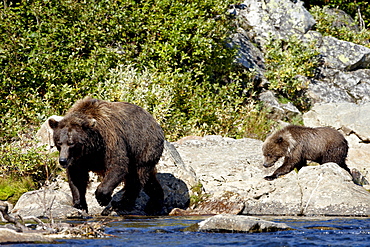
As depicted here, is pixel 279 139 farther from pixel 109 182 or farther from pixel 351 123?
pixel 109 182

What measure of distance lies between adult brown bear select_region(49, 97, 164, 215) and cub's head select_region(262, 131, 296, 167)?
2.83m

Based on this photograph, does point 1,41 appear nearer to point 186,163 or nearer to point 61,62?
point 61,62

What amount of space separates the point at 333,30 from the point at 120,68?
10610 mm

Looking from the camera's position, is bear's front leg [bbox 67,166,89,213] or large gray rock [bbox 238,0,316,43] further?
large gray rock [bbox 238,0,316,43]

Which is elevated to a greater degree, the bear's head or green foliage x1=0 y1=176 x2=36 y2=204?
the bear's head

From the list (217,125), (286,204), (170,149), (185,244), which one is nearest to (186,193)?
(170,149)

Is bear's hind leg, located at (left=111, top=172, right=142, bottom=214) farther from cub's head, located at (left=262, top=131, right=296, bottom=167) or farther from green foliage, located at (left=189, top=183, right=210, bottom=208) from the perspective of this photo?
cub's head, located at (left=262, top=131, right=296, bottom=167)

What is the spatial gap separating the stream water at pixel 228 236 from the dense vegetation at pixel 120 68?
397cm

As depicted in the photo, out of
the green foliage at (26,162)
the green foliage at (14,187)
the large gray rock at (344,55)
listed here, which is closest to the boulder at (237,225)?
the green foliage at (26,162)

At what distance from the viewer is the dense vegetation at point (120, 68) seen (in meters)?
12.1

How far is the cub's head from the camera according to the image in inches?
436

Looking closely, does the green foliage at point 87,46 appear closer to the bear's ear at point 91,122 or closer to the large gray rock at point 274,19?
the large gray rock at point 274,19

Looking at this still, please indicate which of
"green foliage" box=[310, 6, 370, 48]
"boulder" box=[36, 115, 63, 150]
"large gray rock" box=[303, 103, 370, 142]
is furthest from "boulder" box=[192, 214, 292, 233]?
"green foliage" box=[310, 6, 370, 48]

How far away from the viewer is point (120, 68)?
13.9 meters
